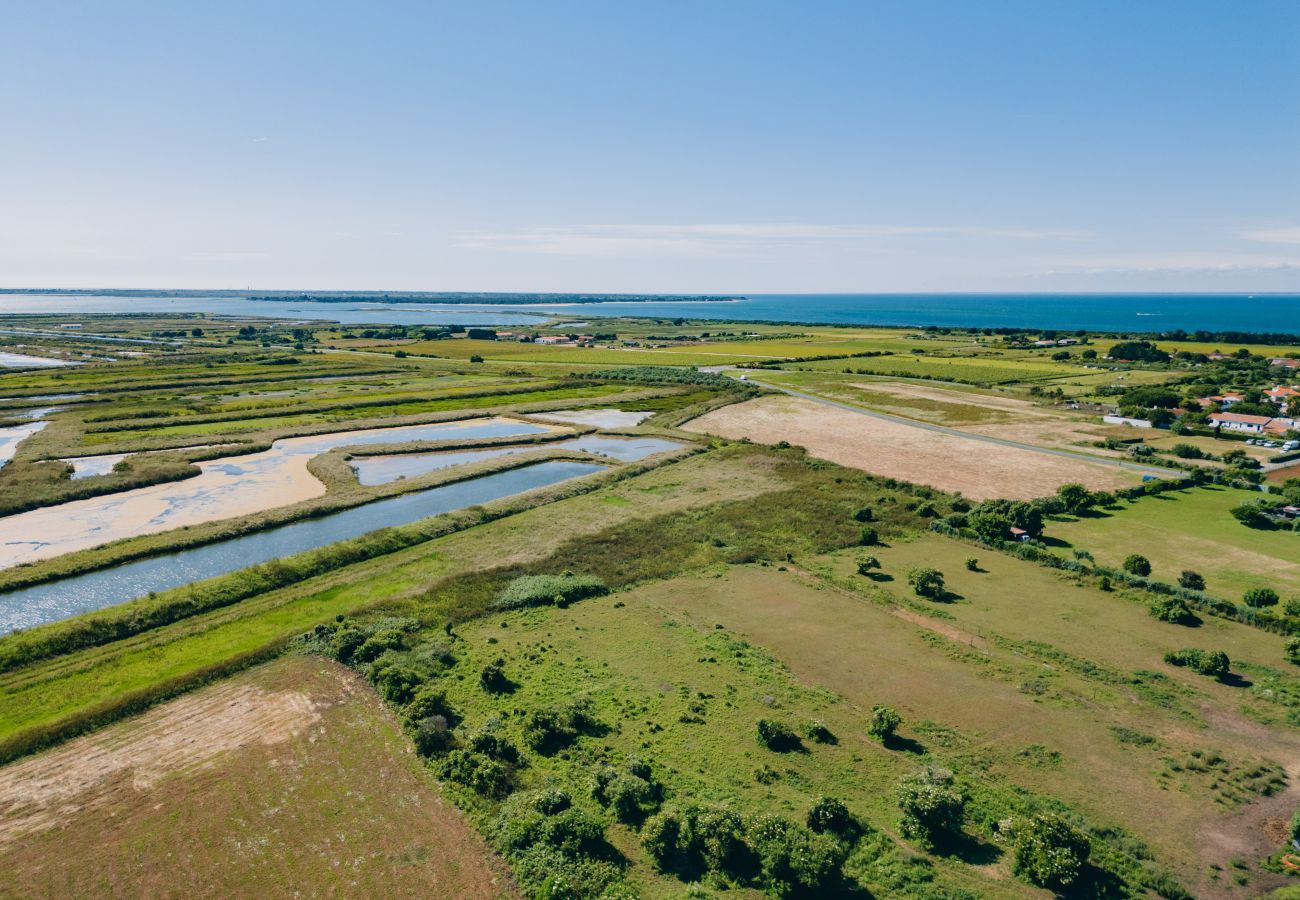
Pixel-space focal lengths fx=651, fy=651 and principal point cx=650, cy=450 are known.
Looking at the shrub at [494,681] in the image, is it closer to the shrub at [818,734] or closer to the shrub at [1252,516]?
the shrub at [818,734]

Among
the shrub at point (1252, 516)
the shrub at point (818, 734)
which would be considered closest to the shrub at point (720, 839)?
the shrub at point (818, 734)

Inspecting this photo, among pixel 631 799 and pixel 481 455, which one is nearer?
pixel 631 799

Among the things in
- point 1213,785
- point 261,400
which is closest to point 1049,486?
point 1213,785

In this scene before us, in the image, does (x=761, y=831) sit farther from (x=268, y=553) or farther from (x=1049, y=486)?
(x=1049, y=486)

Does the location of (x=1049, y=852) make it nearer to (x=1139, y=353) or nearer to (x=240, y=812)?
(x=240, y=812)

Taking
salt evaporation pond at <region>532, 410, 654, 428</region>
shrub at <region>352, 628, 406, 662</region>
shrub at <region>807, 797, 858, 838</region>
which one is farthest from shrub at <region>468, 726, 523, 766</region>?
salt evaporation pond at <region>532, 410, 654, 428</region>

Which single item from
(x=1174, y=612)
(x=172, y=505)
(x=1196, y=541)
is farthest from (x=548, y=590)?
(x=1196, y=541)

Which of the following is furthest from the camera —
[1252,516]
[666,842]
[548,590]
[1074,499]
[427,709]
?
[1074,499]
